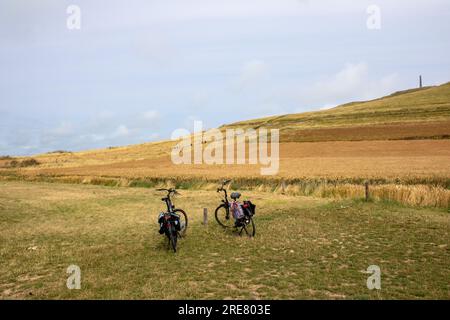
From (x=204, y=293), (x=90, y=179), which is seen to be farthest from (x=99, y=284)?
(x=90, y=179)

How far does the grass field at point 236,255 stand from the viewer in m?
8.84

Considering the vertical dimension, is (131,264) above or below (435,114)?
below

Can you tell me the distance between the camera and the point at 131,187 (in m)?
35.5

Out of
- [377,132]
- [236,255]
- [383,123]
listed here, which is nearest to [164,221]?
[236,255]

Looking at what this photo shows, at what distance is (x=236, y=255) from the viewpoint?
1191 centimetres

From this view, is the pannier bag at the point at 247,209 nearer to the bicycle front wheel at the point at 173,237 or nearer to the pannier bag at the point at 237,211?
the pannier bag at the point at 237,211

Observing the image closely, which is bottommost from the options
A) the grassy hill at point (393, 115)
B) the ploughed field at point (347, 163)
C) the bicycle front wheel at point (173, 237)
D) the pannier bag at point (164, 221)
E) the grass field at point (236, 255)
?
the grass field at point (236, 255)

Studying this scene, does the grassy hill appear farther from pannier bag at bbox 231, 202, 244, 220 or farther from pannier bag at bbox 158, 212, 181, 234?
pannier bag at bbox 158, 212, 181, 234

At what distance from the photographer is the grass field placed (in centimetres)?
884

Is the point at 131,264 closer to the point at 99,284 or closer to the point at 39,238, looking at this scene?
the point at 99,284

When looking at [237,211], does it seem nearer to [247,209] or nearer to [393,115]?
[247,209]

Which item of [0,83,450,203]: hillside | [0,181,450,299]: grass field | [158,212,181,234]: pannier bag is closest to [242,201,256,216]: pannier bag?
[0,181,450,299]: grass field

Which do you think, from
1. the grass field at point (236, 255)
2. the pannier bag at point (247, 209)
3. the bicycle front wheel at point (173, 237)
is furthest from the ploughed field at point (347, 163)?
the bicycle front wheel at point (173, 237)
